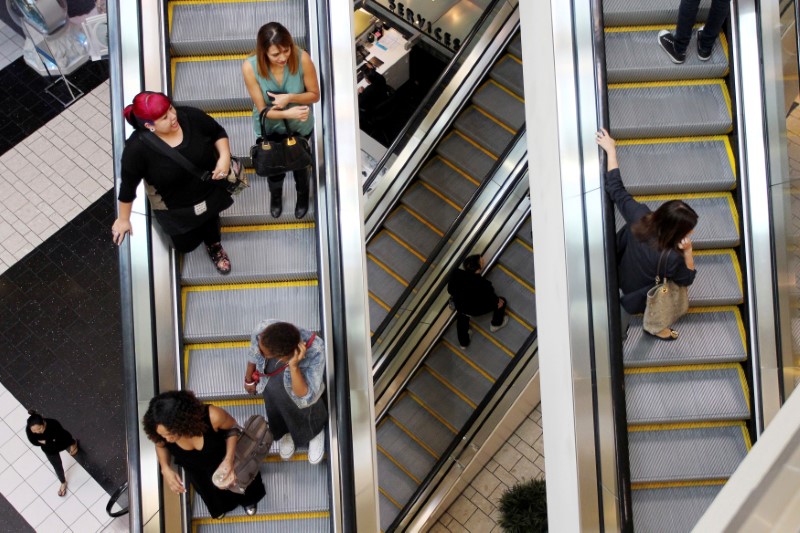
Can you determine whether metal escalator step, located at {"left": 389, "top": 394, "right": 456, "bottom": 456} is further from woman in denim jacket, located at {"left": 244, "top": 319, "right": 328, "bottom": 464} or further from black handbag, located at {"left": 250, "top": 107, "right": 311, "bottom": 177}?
black handbag, located at {"left": 250, "top": 107, "right": 311, "bottom": 177}

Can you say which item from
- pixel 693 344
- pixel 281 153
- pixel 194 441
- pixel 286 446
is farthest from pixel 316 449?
pixel 693 344

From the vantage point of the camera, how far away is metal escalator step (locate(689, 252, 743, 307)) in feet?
19.0

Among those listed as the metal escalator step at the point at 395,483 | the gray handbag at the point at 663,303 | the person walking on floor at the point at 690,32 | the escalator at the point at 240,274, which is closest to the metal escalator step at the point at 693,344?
the gray handbag at the point at 663,303

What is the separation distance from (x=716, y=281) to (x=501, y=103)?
13.7 ft

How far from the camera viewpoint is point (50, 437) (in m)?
8.19

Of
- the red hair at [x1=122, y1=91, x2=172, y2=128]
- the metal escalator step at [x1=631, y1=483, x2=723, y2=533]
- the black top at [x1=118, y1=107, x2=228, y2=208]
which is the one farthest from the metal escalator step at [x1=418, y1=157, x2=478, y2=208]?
the red hair at [x1=122, y1=91, x2=172, y2=128]

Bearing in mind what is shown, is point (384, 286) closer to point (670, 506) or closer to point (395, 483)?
point (395, 483)

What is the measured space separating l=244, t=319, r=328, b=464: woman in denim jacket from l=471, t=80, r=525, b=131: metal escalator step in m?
4.83

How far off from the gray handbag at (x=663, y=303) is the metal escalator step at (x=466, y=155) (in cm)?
422

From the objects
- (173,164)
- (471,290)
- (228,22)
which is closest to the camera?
(173,164)

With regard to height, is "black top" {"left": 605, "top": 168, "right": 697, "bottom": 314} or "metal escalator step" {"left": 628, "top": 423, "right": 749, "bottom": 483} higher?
"black top" {"left": 605, "top": 168, "right": 697, "bottom": 314}

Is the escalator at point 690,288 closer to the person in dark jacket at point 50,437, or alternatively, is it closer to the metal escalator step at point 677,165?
the metal escalator step at point 677,165

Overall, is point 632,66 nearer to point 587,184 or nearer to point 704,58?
point 704,58

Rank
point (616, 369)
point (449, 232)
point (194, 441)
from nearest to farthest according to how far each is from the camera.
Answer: point (194, 441) < point (616, 369) < point (449, 232)
